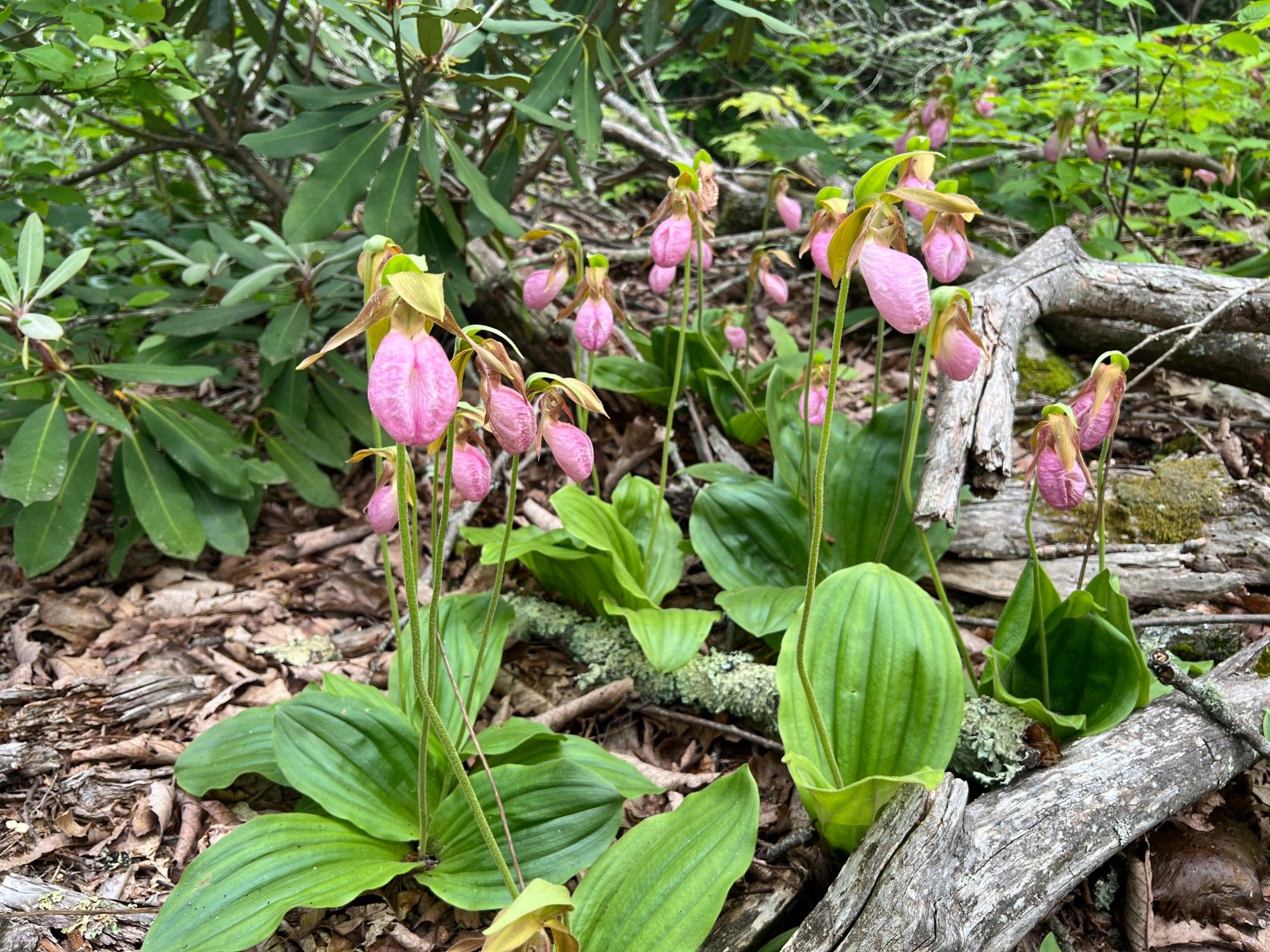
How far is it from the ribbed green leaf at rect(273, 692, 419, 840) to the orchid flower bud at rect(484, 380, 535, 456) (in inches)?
37.3

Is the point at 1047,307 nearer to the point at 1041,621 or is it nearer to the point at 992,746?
the point at 1041,621

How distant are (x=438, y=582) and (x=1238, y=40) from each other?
10.4ft

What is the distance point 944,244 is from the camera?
1873mm

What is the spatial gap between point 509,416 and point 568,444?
10.8 inches

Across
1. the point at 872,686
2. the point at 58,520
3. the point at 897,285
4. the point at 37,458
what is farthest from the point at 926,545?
the point at 58,520

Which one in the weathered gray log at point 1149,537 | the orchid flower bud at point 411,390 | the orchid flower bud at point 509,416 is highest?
the orchid flower bud at point 411,390

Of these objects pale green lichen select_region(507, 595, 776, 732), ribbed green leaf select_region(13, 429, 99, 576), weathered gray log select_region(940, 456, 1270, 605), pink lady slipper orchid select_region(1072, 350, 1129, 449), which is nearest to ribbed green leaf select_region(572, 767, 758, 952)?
pale green lichen select_region(507, 595, 776, 732)

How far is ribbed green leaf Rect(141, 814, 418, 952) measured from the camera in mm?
1424

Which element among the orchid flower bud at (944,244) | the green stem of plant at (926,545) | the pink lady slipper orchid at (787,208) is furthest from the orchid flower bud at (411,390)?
the pink lady slipper orchid at (787,208)

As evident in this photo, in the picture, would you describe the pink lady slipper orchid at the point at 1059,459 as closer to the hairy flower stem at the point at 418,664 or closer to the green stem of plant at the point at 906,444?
the green stem of plant at the point at 906,444

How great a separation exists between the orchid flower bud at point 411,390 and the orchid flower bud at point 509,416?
22 centimetres

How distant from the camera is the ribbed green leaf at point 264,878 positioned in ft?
4.67

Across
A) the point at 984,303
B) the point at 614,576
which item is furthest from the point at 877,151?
the point at 614,576

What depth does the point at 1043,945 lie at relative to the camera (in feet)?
5.16
